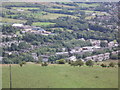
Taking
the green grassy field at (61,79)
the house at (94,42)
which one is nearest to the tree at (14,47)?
the house at (94,42)

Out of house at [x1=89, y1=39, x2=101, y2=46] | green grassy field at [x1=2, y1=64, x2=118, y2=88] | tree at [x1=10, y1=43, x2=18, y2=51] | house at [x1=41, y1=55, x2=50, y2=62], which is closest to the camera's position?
green grassy field at [x1=2, y1=64, x2=118, y2=88]

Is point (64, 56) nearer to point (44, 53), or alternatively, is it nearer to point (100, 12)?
point (44, 53)

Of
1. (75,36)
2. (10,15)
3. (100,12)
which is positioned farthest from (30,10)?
(75,36)

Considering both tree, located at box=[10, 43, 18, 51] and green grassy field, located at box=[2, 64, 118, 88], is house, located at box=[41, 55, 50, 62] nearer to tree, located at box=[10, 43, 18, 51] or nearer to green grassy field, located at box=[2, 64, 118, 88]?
tree, located at box=[10, 43, 18, 51]

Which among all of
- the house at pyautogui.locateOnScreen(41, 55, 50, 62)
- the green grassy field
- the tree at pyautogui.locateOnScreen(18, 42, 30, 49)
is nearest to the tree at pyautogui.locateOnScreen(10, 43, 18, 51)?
the tree at pyautogui.locateOnScreen(18, 42, 30, 49)

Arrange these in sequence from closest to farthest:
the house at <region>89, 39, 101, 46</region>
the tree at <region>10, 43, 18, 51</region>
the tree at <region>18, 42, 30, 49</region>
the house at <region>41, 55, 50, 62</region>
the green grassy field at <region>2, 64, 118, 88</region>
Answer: the green grassy field at <region>2, 64, 118, 88</region>, the house at <region>41, 55, 50, 62</region>, the tree at <region>10, 43, 18, 51</region>, the tree at <region>18, 42, 30, 49</region>, the house at <region>89, 39, 101, 46</region>

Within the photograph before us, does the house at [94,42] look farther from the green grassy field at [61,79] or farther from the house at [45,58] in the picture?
the green grassy field at [61,79]

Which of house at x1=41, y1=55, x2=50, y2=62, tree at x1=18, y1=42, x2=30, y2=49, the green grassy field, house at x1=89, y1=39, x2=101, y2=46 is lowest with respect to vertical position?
house at x1=89, y1=39, x2=101, y2=46

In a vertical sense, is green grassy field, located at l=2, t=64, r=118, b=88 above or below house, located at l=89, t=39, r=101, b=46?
above

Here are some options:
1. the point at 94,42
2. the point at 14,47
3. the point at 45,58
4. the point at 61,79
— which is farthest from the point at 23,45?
the point at 61,79

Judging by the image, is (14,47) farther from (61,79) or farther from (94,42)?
(61,79)

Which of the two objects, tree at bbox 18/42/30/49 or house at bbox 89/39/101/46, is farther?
house at bbox 89/39/101/46

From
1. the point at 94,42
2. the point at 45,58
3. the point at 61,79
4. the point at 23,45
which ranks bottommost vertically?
the point at 94,42
